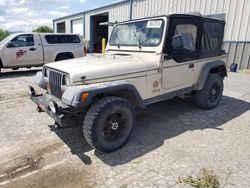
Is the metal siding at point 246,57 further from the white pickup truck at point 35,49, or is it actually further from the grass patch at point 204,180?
the grass patch at point 204,180

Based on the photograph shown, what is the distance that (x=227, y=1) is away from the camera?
11680mm

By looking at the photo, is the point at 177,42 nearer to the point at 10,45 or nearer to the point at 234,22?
the point at 10,45

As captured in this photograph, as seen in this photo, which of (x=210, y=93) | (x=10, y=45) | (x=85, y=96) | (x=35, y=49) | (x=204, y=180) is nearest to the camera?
Answer: (x=204, y=180)

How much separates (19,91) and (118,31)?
13.4ft

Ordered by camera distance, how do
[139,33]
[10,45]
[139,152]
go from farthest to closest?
[10,45] < [139,33] < [139,152]

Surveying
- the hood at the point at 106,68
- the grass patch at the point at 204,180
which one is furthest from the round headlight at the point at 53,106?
the grass patch at the point at 204,180

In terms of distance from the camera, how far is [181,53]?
4.18 metres

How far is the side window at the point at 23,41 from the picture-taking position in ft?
31.7

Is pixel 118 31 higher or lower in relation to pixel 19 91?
higher

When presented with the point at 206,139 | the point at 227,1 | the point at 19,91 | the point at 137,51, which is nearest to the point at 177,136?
the point at 206,139

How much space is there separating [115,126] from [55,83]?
1.16 m

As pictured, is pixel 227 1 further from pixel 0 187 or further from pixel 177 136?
pixel 0 187

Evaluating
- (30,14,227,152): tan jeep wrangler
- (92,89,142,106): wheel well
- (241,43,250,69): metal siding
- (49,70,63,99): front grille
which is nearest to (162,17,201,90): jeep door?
(30,14,227,152): tan jeep wrangler

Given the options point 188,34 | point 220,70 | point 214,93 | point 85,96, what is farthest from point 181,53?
point 85,96
